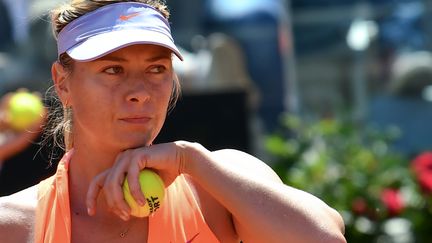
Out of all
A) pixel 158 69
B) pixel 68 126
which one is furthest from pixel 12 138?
pixel 158 69

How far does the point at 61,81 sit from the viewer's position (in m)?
2.46

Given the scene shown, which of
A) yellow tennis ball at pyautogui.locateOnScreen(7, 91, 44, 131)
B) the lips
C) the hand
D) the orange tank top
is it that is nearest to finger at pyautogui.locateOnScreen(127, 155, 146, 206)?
the hand

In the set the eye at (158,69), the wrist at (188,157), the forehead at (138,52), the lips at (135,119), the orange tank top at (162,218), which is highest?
the forehead at (138,52)

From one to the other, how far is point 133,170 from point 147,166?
0.15 feet

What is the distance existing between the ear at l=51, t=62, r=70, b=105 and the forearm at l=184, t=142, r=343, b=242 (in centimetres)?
36

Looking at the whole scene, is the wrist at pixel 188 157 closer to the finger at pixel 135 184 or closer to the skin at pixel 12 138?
the finger at pixel 135 184

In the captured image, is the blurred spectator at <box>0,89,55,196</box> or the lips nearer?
the lips

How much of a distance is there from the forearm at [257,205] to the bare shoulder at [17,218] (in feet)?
1.35

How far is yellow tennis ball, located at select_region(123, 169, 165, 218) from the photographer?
2146mm

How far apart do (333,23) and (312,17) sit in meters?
0.18

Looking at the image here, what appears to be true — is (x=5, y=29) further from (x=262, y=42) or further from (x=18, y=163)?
(x=18, y=163)

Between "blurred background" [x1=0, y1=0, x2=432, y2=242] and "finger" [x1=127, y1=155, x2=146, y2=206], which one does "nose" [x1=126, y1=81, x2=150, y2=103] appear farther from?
"blurred background" [x1=0, y1=0, x2=432, y2=242]

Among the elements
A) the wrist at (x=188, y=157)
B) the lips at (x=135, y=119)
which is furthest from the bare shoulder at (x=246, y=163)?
the lips at (x=135, y=119)

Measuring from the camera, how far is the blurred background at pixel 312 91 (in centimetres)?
595
